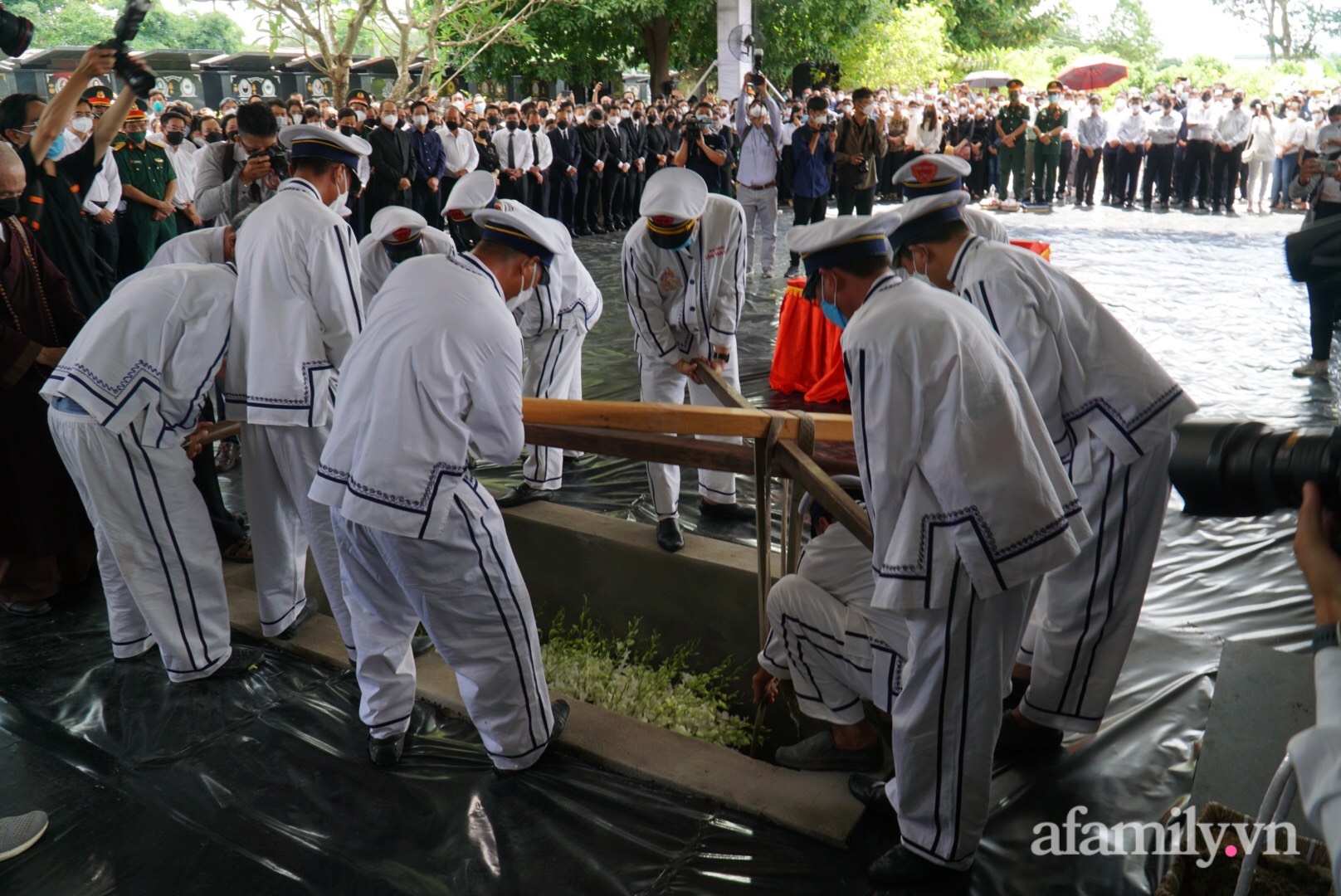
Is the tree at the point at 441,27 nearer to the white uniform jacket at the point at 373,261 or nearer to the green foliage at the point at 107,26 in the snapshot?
the green foliage at the point at 107,26

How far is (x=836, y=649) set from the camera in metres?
2.54

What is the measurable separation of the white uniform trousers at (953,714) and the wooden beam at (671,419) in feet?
2.99

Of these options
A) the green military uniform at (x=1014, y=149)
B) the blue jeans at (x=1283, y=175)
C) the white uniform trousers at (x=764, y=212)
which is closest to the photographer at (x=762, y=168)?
the white uniform trousers at (x=764, y=212)

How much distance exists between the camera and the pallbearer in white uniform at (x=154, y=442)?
2.94 metres

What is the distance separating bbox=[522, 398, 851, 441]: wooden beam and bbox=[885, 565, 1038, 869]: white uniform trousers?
0.91 meters

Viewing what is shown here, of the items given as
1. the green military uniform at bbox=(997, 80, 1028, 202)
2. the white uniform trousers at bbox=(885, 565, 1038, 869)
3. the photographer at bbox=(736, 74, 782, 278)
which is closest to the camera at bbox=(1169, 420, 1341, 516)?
the white uniform trousers at bbox=(885, 565, 1038, 869)

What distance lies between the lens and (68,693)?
3121 mm

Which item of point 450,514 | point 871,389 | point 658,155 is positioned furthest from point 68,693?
point 658,155

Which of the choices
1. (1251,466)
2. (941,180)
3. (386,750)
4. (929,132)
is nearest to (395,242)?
(941,180)

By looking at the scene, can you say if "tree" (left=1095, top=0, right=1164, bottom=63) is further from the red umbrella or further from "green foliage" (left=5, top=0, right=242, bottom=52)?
"green foliage" (left=5, top=0, right=242, bottom=52)

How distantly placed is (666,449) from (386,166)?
8.67 metres

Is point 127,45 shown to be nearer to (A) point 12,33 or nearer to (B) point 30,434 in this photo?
(A) point 12,33

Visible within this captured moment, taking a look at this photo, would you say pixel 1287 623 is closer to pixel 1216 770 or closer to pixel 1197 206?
pixel 1216 770

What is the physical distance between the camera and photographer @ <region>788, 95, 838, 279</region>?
10.1m
